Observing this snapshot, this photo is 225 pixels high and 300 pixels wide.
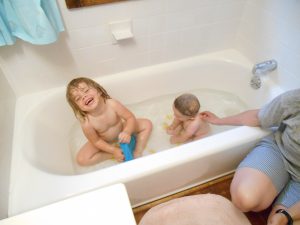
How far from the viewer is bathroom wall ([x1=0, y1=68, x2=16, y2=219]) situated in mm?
808

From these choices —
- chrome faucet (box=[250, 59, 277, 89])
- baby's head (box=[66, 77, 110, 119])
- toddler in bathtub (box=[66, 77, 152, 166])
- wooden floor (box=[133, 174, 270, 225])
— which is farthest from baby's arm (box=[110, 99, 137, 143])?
chrome faucet (box=[250, 59, 277, 89])

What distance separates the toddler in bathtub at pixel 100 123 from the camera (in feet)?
3.43

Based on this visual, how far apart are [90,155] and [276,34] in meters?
1.12

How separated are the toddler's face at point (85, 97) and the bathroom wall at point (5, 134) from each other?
0.30 metres

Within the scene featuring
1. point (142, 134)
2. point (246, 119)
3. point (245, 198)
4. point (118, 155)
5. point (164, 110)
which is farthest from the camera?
point (164, 110)

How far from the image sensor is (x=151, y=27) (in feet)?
4.02

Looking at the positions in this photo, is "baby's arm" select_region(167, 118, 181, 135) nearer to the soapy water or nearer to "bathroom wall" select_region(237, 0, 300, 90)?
the soapy water

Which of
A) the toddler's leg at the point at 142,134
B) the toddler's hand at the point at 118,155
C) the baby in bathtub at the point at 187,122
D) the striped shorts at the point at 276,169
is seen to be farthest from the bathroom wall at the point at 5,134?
the striped shorts at the point at 276,169

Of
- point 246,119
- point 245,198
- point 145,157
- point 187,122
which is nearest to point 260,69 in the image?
point 246,119

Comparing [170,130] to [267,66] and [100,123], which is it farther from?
[267,66]

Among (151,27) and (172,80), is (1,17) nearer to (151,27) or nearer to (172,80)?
(151,27)

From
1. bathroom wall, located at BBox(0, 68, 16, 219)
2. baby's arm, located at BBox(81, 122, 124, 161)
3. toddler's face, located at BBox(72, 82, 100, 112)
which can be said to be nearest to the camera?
bathroom wall, located at BBox(0, 68, 16, 219)

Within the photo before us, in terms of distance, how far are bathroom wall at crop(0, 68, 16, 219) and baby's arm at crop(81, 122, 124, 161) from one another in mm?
314

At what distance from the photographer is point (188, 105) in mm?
1119
